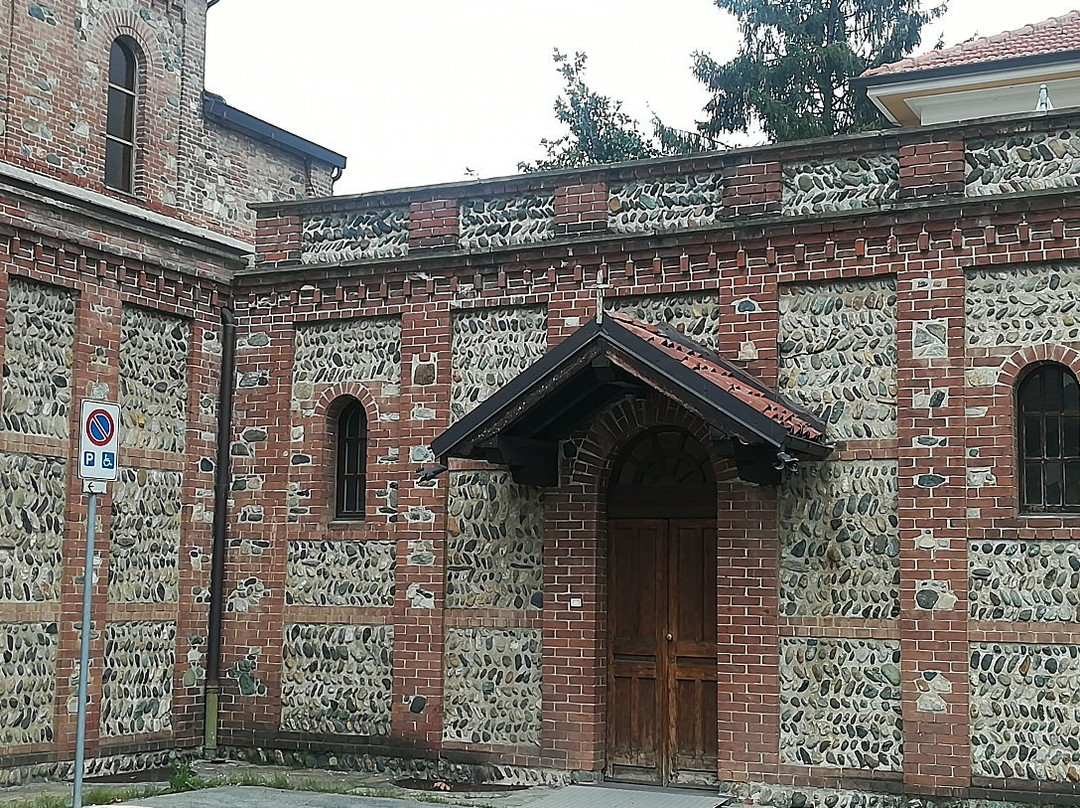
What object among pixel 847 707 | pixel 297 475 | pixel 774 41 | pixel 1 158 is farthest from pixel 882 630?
pixel 774 41

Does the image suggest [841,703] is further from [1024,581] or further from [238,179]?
[238,179]

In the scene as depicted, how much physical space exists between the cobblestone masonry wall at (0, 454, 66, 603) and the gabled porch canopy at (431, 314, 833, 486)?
383cm

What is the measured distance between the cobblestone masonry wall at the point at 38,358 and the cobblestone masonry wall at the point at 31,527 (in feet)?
1.16

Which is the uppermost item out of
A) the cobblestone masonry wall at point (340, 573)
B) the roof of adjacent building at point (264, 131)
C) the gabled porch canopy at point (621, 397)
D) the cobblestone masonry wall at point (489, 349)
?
the roof of adjacent building at point (264, 131)

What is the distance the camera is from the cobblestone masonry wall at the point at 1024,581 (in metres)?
11.1

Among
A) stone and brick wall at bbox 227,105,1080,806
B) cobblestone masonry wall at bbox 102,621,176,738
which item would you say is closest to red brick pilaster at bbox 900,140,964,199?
Result: stone and brick wall at bbox 227,105,1080,806

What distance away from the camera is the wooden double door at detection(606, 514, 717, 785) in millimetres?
12609

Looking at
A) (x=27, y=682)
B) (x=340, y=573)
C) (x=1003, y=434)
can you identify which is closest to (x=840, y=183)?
(x=1003, y=434)

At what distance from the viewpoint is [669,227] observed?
13.1 m

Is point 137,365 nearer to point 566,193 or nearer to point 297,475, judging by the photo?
point 297,475

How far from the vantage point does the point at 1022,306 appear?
11539mm

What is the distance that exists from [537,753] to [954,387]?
518 cm

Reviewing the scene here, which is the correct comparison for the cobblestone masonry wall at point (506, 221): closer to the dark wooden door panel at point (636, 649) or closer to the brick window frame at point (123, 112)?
the dark wooden door panel at point (636, 649)

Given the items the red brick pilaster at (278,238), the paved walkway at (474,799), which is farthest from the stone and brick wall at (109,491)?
the paved walkway at (474,799)
